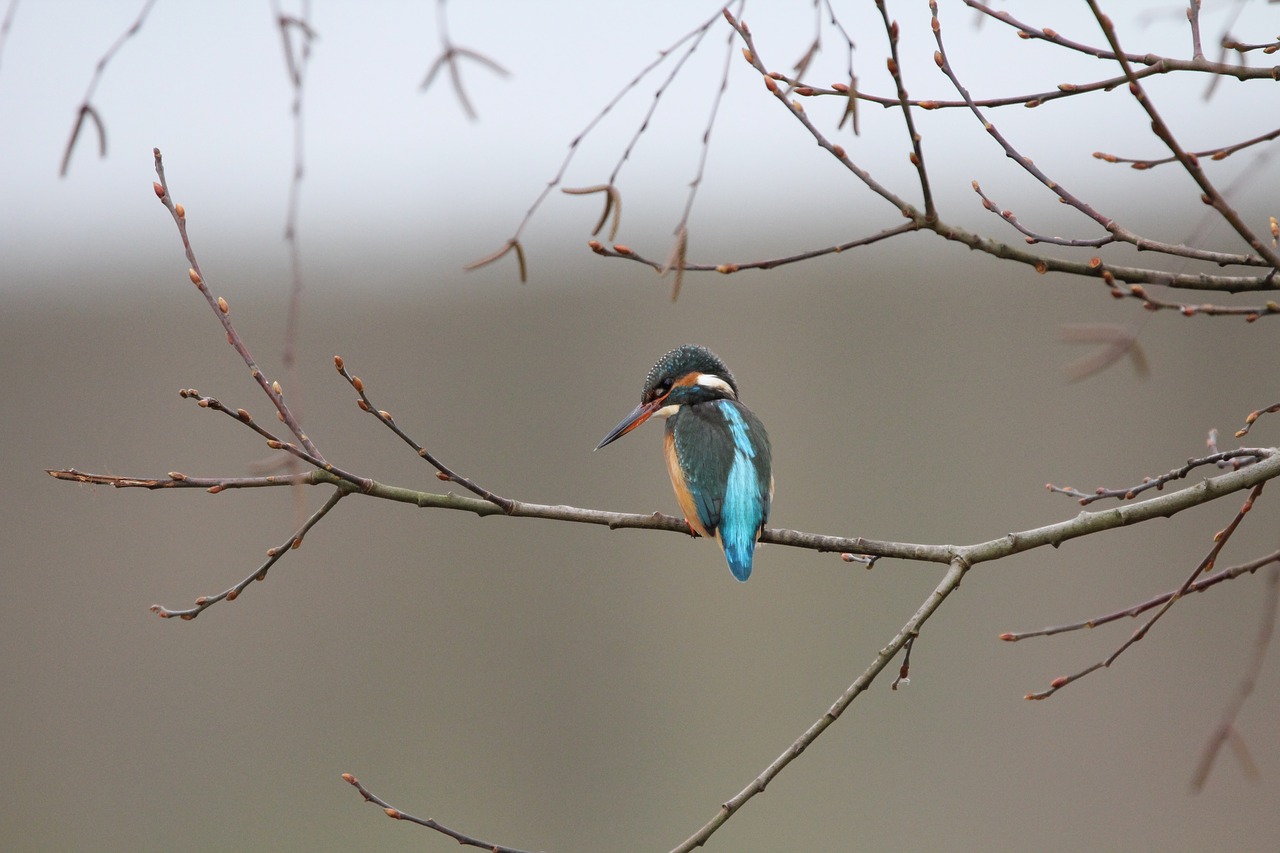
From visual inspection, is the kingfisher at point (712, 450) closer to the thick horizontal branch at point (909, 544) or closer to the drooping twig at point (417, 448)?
the thick horizontal branch at point (909, 544)

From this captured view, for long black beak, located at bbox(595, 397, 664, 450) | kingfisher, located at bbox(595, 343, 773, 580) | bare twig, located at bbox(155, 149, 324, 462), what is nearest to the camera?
bare twig, located at bbox(155, 149, 324, 462)

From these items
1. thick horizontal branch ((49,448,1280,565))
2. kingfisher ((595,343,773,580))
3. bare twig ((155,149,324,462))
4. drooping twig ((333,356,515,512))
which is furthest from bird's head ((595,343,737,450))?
bare twig ((155,149,324,462))

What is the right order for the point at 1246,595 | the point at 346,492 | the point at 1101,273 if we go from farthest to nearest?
the point at 1246,595 → the point at 346,492 → the point at 1101,273

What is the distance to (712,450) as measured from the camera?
2377 millimetres

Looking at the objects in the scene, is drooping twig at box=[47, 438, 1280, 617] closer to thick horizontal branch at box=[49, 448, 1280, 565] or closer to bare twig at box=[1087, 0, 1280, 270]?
thick horizontal branch at box=[49, 448, 1280, 565]

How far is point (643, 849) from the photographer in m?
4.41

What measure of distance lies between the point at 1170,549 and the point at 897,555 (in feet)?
10.8

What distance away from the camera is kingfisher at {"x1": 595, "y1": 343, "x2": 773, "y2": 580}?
7.41 feet

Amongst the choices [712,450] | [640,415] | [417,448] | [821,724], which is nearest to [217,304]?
[417,448]

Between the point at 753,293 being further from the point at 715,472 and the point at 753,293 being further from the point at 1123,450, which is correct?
the point at 715,472

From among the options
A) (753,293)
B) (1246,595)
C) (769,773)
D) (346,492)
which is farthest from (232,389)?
(1246,595)

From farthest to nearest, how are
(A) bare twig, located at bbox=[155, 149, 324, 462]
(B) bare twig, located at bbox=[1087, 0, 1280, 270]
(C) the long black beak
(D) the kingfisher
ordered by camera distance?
(C) the long black beak < (D) the kingfisher < (A) bare twig, located at bbox=[155, 149, 324, 462] < (B) bare twig, located at bbox=[1087, 0, 1280, 270]

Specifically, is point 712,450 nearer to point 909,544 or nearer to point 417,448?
point 909,544

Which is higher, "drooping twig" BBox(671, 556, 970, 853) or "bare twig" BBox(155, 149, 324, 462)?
"bare twig" BBox(155, 149, 324, 462)
